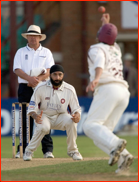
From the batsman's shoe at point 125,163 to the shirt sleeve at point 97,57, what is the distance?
1.05 meters

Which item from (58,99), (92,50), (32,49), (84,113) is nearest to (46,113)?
(58,99)

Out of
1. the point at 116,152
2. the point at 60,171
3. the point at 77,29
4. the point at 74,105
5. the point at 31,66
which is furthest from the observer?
the point at 77,29

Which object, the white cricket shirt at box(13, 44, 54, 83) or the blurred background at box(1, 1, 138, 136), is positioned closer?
the white cricket shirt at box(13, 44, 54, 83)

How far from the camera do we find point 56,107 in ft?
22.8

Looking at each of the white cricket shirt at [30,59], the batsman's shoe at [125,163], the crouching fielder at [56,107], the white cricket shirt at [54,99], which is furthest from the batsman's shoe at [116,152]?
the white cricket shirt at [30,59]

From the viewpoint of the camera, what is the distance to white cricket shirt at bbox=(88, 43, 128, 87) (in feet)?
17.0

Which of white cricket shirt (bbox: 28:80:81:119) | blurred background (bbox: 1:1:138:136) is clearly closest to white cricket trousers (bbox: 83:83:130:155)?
white cricket shirt (bbox: 28:80:81:119)

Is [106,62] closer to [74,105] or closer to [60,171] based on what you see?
[60,171]

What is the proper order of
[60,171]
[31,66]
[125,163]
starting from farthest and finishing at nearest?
[31,66] → [60,171] → [125,163]

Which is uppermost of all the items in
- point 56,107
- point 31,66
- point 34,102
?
point 31,66

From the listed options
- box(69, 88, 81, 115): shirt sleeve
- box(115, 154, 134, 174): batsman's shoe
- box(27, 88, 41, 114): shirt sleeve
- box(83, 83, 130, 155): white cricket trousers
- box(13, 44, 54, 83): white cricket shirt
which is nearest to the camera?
box(115, 154, 134, 174): batsman's shoe

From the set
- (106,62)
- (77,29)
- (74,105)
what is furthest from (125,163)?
(77,29)

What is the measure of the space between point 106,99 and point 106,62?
45 centimetres

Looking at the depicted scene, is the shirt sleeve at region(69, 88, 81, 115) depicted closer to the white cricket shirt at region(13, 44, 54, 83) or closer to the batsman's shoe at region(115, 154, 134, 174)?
the white cricket shirt at region(13, 44, 54, 83)
